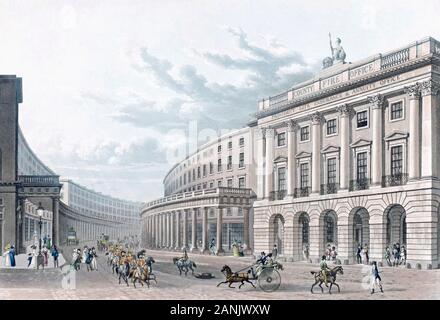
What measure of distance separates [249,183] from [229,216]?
310 cm

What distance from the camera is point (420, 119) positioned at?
116 feet

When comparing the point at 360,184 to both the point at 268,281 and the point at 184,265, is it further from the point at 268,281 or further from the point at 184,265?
the point at 268,281

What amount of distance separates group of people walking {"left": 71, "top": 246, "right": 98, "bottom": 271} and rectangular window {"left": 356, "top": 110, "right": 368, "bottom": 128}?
18.7 metres

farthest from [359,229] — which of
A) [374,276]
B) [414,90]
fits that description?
[374,276]

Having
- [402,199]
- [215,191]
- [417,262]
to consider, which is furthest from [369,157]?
[215,191]

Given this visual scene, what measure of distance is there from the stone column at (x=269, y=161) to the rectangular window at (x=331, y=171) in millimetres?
3754

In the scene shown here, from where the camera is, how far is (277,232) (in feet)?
143

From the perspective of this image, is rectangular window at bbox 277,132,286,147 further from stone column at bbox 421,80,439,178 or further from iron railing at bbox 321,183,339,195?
stone column at bbox 421,80,439,178

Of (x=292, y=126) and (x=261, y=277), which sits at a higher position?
(x=292, y=126)

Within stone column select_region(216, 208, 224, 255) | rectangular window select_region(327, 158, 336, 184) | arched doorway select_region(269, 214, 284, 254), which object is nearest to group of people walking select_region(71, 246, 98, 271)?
stone column select_region(216, 208, 224, 255)

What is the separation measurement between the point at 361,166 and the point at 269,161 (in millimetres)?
5845

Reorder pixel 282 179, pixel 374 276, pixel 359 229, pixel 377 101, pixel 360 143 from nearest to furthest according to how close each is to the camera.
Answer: pixel 374 276 < pixel 377 101 < pixel 360 143 < pixel 282 179 < pixel 359 229
